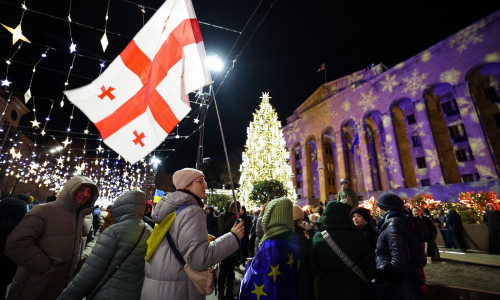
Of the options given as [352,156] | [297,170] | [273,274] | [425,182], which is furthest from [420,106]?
[273,274]

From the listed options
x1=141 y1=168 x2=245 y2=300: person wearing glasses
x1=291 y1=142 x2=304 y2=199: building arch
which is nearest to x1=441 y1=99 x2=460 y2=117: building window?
x1=291 y1=142 x2=304 y2=199: building arch

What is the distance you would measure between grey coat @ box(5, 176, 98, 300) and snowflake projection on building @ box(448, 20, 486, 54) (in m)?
30.1

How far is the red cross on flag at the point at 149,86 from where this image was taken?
11.3 ft

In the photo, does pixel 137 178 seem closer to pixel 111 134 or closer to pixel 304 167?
pixel 304 167

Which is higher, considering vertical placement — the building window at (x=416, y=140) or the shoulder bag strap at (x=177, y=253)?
the building window at (x=416, y=140)

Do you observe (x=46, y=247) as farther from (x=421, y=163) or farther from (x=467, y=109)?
(x=421, y=163)

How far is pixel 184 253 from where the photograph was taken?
1884 mm

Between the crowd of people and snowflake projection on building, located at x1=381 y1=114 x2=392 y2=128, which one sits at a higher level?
snowflake projection on building, located at x1=381 y1=114 x2=392 y2=128

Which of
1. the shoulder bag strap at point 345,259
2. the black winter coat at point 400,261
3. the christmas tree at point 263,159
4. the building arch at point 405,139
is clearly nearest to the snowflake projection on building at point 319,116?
the building arch at point 405,139

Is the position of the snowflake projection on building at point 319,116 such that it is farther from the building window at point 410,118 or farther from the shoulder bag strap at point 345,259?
the shoulder bag strap at point 345,259

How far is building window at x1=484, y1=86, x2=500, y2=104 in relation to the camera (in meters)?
23.5

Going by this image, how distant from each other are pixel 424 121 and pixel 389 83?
243 inches

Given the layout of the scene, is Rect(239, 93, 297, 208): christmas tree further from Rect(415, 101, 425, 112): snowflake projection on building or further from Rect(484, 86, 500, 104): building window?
Rect(484, 86, 500, 104): building window

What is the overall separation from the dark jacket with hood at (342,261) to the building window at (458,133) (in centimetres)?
3402
